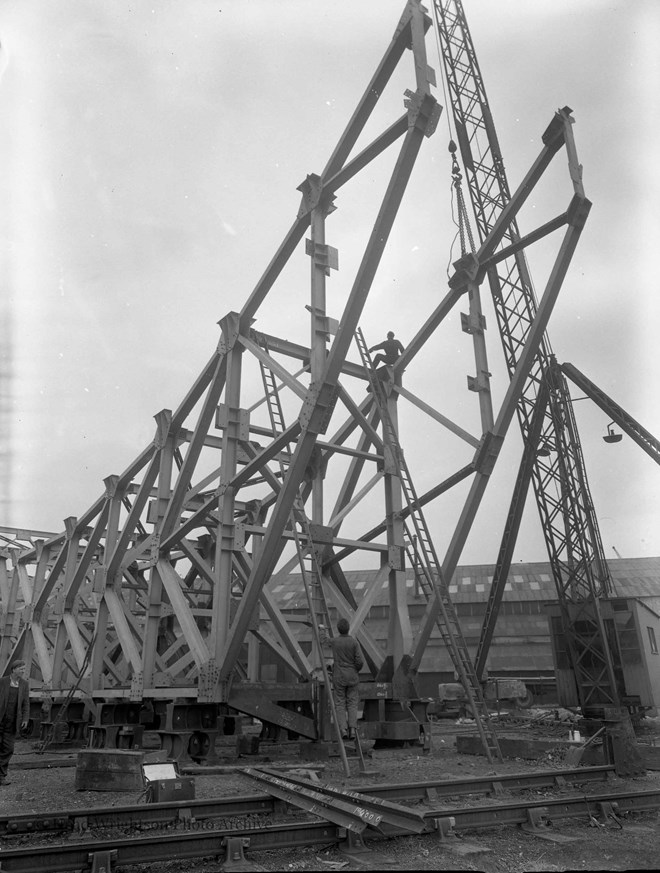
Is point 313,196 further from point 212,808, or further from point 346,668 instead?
point 212,808

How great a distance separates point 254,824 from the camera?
620cm

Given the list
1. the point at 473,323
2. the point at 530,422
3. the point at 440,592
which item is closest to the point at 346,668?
the point at 440,592

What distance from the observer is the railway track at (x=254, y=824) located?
4930mm

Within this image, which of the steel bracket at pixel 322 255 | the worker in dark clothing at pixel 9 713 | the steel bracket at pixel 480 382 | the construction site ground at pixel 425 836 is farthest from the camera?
the steel bracket at pixel 480 382

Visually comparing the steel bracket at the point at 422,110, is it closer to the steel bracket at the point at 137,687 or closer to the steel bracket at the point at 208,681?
the steel bracket at the point at 208,681

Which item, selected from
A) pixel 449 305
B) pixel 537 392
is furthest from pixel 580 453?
pixel 449 305

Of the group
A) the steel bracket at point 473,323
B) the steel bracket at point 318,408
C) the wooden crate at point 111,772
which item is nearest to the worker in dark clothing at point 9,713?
the wooden crate at point 111,772

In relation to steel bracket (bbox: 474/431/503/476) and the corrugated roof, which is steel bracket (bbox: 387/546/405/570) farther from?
the corrugated roof

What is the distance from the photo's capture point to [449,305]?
1460 cm

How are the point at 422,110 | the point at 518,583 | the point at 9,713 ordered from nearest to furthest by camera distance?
the point at 9,713
the point at 422,110
the point at 518,583

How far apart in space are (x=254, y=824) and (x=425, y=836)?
1476 millimetres

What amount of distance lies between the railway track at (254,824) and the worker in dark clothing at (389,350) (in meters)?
9.48

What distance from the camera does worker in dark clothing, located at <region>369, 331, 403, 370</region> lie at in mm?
15375

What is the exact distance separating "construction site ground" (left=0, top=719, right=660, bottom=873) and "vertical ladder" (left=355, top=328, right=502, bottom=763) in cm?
60
